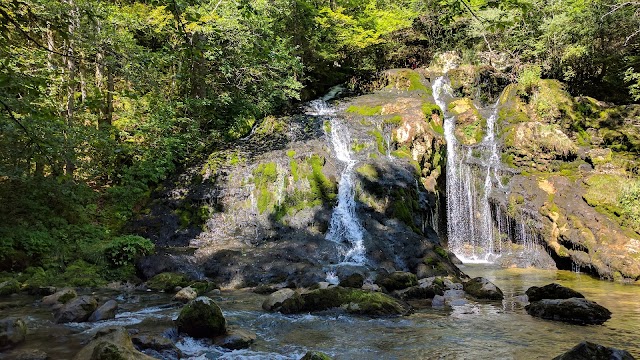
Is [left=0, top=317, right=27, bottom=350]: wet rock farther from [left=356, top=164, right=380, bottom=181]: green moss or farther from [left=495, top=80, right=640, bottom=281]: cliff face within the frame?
[left=495, top=80, right=640, bottom=281]: cliff face

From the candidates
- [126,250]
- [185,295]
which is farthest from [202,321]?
[126,250]

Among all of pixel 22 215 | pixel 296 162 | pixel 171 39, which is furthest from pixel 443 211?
pixel 22 215

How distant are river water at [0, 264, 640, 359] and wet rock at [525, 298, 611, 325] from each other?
0.85ft

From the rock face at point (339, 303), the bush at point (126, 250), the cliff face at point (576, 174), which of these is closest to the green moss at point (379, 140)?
the cliff face at point (576, 174)

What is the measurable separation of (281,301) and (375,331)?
2.24 meters

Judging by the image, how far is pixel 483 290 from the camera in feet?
31.3

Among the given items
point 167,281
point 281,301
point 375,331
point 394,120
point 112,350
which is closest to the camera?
point 112,350

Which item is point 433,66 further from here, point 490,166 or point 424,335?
point 424,335

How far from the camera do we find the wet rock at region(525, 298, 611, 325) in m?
7.51

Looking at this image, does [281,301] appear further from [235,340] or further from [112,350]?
[112,350]

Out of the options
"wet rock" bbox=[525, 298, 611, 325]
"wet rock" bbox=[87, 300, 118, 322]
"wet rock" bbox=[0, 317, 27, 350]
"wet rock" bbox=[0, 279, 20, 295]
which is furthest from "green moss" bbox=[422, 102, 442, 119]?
"wet rock" bbox=[0, 317, 27, 350]

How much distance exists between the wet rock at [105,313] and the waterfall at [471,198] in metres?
13.9

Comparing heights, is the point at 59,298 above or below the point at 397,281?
above

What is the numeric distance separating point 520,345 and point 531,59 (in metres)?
22.0
